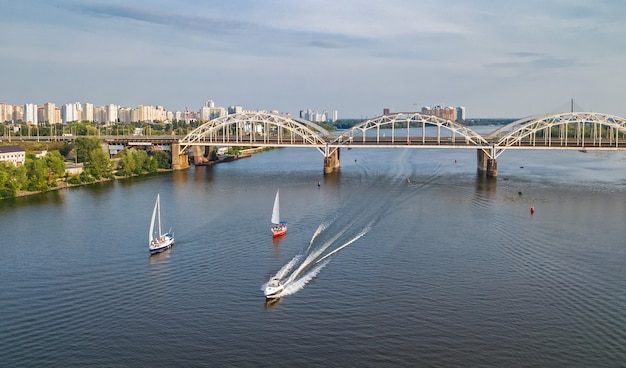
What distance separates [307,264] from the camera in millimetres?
11008

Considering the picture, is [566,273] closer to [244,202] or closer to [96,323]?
[96,323]

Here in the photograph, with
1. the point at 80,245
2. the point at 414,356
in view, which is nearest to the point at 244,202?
the point at 80,245

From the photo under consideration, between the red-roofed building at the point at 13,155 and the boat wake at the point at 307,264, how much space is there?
13271 millimetres

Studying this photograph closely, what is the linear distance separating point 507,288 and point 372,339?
117 inches

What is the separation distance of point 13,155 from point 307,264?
15.1m

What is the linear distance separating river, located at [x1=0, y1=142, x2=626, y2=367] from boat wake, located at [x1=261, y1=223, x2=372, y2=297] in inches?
1.9

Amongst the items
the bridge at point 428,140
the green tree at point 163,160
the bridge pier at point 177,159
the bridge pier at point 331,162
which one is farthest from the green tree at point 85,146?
the bridge pier at point 331,162

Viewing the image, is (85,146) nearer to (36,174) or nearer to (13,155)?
(13,155)

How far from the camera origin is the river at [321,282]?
7.59 m

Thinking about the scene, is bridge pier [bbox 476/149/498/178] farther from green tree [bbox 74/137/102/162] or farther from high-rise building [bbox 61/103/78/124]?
high-rise building [bbox 61/103/78/124]

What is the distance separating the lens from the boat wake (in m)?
9.92

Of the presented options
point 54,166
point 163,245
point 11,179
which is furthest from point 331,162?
point 163,245

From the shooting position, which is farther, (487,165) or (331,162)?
(331,162)

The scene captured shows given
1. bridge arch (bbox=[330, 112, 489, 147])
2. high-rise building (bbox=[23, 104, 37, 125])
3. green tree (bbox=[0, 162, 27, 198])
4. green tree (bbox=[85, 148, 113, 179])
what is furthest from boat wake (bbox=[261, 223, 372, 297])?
high-rise building (bbox=[23, 104, 37, 125])
